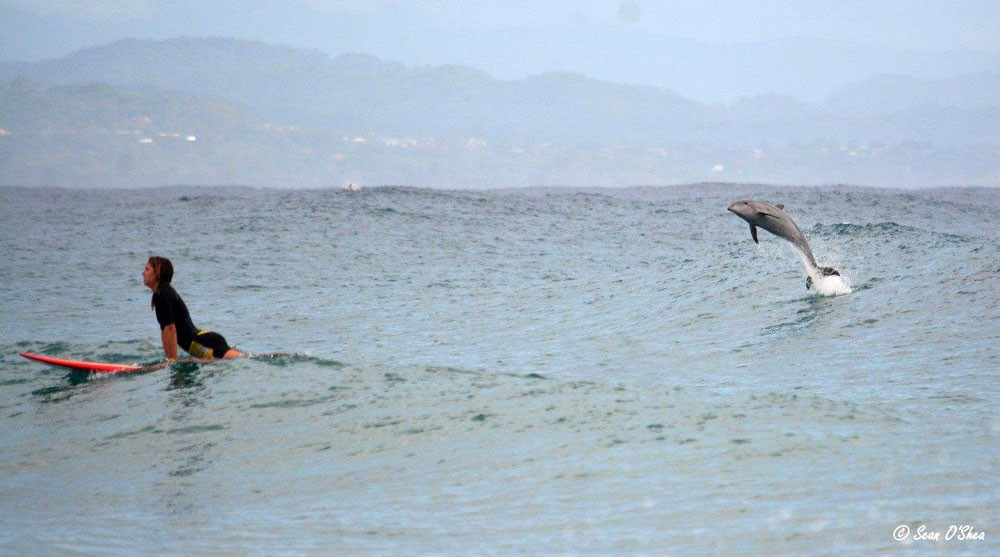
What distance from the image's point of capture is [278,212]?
4925 centimetres

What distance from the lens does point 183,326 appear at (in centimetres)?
1476

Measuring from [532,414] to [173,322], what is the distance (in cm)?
611

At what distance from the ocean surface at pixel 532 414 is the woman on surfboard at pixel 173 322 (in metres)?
0.43

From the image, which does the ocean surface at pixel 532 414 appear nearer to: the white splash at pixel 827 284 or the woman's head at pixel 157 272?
the white splash at pixel 827 284

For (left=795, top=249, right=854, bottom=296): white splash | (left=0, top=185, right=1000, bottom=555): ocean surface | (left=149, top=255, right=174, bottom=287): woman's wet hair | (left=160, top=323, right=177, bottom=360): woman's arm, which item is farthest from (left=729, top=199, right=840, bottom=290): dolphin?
(left=160, top=323, right=177, bottom=360): woman's arm

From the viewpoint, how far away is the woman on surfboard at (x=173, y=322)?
13.9 m

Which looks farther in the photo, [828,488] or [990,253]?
[990,253]

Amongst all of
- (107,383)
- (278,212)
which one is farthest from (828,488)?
(278,212)

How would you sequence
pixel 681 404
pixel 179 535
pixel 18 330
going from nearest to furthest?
pixel 179 535
pixel 681 404
pixel 18 330

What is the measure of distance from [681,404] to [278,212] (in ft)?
131

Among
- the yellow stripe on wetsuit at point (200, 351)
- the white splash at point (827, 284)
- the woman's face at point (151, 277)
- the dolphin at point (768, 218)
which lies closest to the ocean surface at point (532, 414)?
the yellow stripe on wetsuit at point (200, 351)

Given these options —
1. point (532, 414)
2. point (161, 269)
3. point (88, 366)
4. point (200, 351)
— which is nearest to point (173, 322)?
point (200, 351)

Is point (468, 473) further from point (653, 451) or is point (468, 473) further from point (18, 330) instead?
point (18, 330)

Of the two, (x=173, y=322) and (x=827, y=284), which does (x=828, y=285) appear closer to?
(x=827, y=284)
